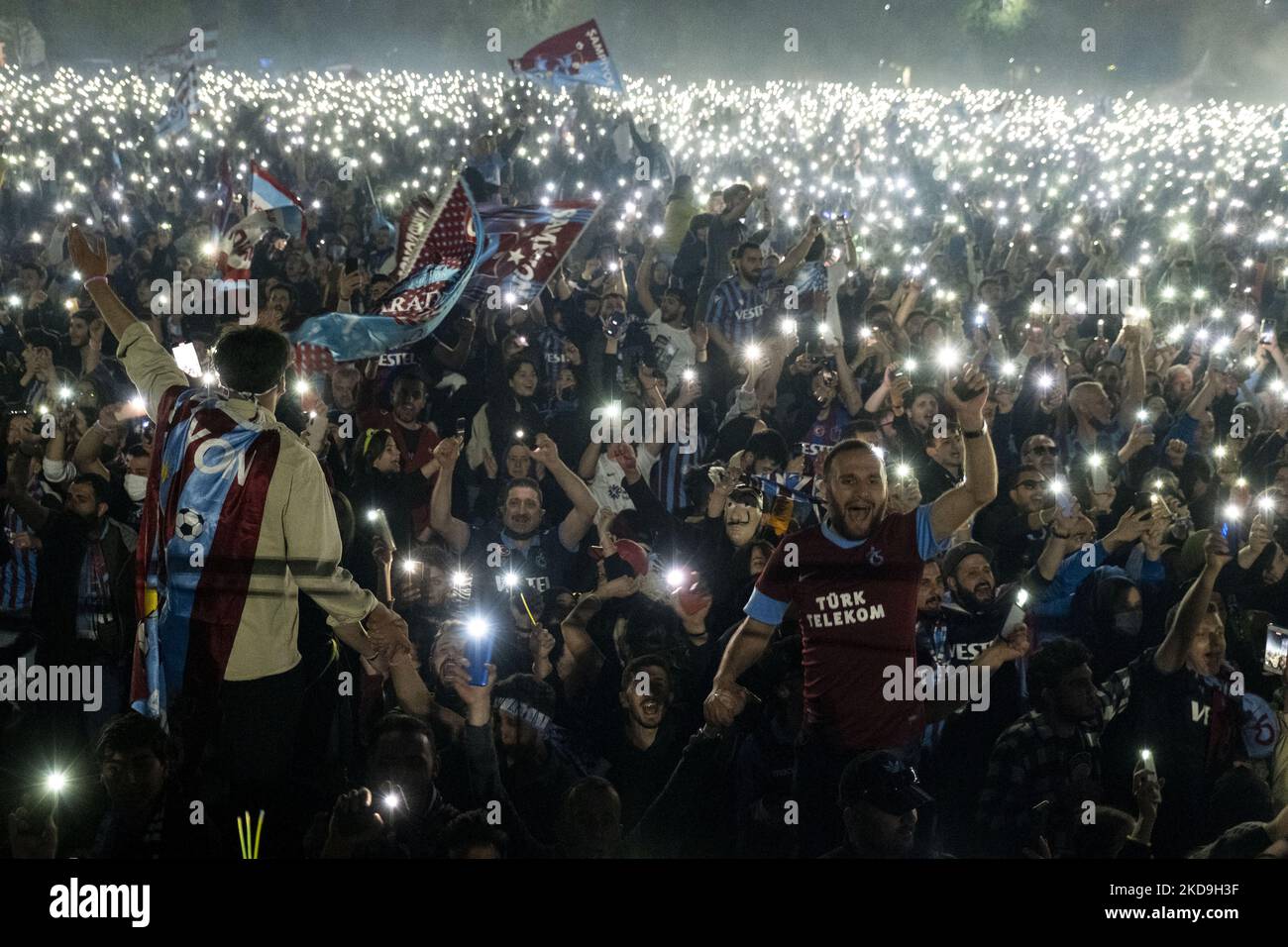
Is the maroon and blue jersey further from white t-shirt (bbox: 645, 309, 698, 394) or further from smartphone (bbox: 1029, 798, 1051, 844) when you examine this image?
white t-shirt (bbox: 645, 309, 698, 394)

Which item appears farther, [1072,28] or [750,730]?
[1072,28]

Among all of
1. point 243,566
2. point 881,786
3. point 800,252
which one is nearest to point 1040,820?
point 881,786

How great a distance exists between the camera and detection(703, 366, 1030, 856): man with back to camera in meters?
4.22

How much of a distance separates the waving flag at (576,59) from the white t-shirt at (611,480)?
959cm

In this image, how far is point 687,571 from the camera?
552 cm

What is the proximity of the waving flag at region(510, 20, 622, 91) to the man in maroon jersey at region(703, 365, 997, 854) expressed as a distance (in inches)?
480

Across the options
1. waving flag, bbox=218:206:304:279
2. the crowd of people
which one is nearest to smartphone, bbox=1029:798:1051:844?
the crowd of people

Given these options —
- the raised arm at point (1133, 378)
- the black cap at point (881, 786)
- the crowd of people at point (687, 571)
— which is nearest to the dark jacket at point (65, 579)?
the crowd of people at point (687, 571)

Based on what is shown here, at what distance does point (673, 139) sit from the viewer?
31.5 m

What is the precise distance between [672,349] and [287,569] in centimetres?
567

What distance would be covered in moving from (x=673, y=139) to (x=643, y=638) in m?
28.7
